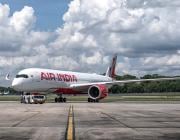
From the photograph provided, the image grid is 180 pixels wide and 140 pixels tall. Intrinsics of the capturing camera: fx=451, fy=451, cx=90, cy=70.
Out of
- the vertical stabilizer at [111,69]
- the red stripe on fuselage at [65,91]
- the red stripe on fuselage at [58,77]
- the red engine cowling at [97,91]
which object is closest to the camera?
the red stripe on fuselage at [58,77]

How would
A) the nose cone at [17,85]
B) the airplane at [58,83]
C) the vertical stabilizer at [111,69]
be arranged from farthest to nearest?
the vertical stabilizer at [111,69]
the airplane at [58,83]
the nose cone at [17,85]

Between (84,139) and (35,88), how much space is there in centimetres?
4347

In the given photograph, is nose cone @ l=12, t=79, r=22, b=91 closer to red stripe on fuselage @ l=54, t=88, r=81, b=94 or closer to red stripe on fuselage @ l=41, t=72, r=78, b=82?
red stripe on fuselage @ l=41, t=72, r=78, b=82

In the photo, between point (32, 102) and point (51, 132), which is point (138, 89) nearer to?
point (32, 102)

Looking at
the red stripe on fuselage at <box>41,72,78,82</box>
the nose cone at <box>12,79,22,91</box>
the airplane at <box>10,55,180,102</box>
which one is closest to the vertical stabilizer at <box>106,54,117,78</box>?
the airplane at <box>10,55,180,102</box>

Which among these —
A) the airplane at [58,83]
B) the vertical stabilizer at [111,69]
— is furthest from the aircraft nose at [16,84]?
the vertical stabilizer at [111,69]

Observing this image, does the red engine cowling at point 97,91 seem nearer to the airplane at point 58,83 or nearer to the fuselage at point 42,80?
the airplane at point 58,83

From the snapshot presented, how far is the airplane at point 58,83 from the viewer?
55.4 metres

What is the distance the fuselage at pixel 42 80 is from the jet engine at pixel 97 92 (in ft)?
10.8

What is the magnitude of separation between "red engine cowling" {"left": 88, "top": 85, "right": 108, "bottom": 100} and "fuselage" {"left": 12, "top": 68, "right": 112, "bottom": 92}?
3264 mm

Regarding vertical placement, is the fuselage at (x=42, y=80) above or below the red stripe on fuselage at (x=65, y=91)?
above

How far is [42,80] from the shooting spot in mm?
56281

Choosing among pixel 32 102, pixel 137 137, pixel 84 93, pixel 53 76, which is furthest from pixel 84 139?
pixel 84 93

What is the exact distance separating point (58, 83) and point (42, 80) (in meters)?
3.47
